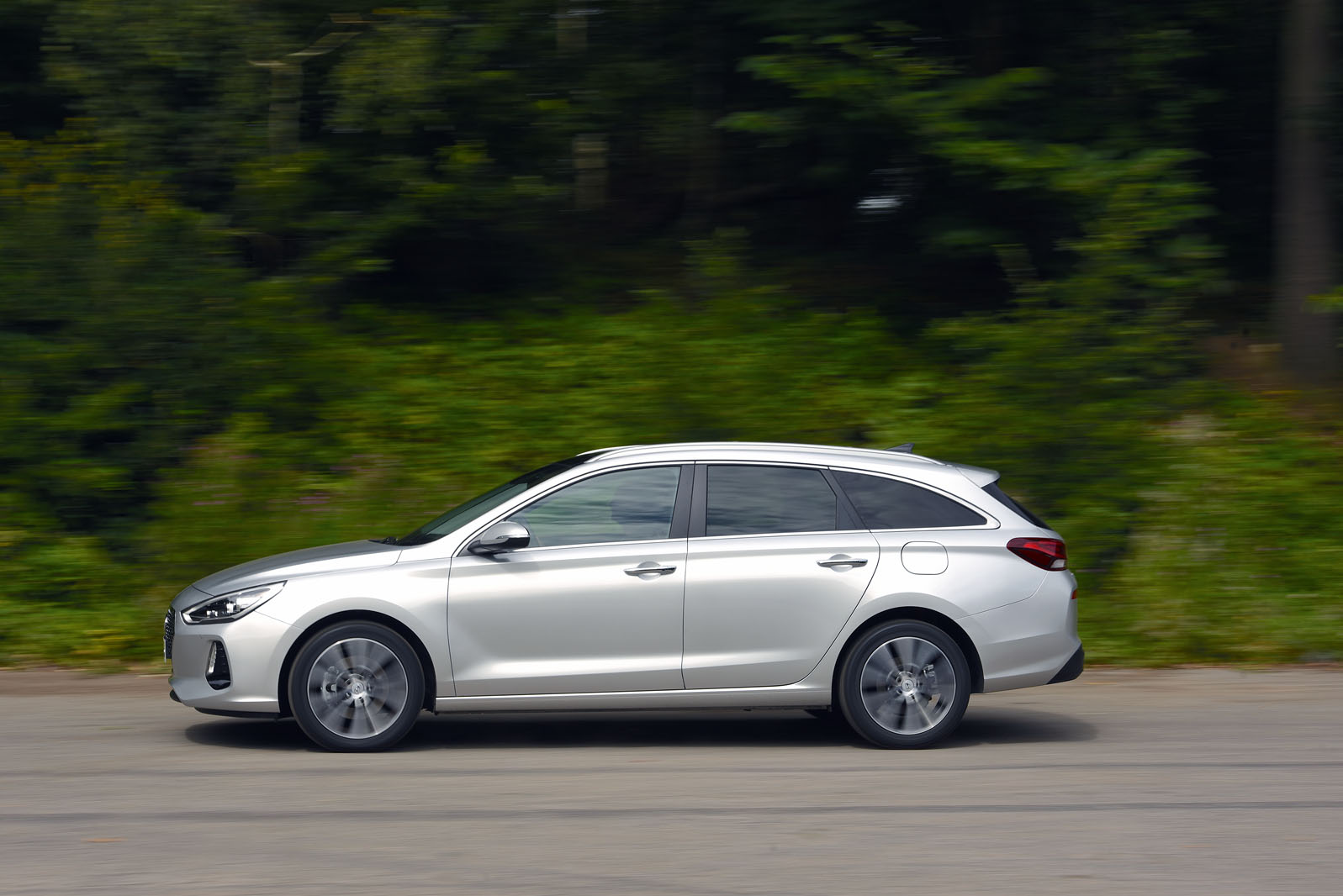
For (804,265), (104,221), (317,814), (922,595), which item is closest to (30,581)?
(104,221)

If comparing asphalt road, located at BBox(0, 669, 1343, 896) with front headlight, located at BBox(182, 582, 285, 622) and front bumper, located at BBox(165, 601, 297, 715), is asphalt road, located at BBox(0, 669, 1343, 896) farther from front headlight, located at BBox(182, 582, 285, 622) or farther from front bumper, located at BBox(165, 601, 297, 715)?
front headlight, located at BBox(182, 582, 285, 622)

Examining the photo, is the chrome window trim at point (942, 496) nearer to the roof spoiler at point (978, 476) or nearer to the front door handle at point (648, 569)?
the roof spoiler at point (978, 476)

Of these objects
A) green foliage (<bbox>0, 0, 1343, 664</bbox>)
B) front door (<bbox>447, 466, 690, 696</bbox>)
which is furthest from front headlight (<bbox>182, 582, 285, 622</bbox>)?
green foliage (<bbox>0, 0, 1343, 664</bbox>)

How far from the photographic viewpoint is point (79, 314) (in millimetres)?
13203

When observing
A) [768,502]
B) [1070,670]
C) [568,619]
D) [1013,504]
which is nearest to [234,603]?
[568,619]

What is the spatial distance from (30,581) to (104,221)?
11.5ft

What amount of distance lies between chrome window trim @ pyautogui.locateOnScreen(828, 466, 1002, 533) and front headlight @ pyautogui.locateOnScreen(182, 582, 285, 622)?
3143 mm

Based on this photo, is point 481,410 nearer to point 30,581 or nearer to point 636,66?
point 30,581

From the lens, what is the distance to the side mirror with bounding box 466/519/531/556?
7801mm

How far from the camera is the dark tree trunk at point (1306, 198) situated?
16.2m

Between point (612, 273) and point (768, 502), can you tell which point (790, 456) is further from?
point (612, 273)

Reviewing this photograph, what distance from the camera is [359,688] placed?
7.76 meters

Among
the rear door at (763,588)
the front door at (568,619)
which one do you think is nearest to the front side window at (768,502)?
the rear door at (763,588)

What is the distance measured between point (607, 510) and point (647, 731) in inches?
56.8
